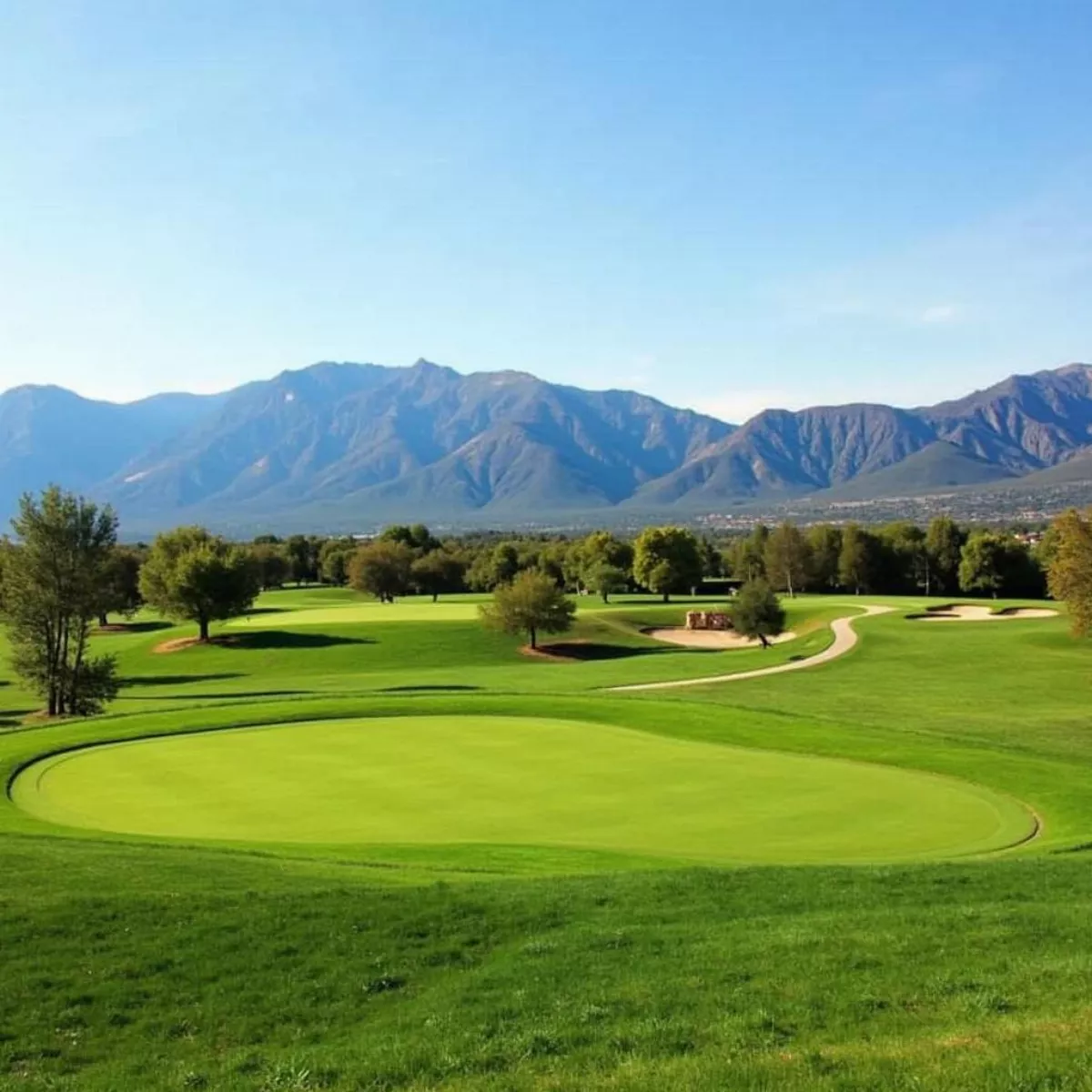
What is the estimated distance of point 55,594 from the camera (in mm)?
45469

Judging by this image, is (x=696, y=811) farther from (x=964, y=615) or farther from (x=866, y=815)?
(x=964, y=615)

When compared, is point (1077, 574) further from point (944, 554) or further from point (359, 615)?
point (944, 554)

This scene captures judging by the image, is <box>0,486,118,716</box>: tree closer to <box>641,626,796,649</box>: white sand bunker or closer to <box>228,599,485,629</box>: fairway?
<box>228,599,485,629</box>: fairway

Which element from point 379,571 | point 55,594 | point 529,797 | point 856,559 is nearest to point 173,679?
point 55,594

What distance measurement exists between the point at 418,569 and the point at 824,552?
45146 millimetres

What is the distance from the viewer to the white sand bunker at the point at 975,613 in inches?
2813

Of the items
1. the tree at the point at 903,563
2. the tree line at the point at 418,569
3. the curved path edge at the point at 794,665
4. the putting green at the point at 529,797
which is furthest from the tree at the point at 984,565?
the putting green at the point at 529,797

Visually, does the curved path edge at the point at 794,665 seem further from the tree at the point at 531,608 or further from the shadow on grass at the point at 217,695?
the tree at the point at 531,608

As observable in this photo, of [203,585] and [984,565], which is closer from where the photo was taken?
[203,585]

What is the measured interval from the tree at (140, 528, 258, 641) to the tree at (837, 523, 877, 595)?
224ft

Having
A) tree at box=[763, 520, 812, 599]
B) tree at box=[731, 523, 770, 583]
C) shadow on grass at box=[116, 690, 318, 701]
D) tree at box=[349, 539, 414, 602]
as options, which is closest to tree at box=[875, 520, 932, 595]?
tree at box=[763, 520, 812, 599]

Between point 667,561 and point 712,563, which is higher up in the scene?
point 667,561

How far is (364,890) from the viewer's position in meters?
13.6

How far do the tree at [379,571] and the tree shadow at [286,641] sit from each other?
→ 31.7 metres
